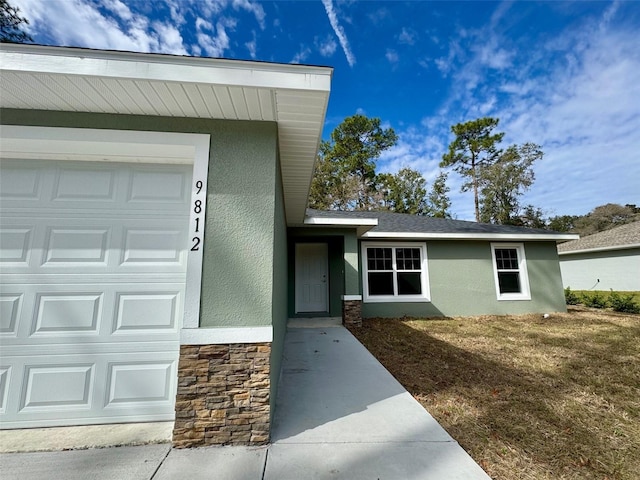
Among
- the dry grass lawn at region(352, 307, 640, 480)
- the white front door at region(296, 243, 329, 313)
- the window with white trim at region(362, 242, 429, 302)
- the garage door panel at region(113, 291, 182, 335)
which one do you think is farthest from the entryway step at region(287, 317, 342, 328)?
the garage door panel at region(113, 291, 182, 335)

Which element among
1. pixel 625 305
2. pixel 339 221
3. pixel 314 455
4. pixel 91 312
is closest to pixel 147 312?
pixel 91 312

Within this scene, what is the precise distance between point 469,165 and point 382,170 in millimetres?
7139

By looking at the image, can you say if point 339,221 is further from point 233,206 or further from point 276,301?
point 233,206

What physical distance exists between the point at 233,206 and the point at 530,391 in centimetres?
403

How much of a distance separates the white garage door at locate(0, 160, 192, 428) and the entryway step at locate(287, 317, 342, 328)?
14.6 feet

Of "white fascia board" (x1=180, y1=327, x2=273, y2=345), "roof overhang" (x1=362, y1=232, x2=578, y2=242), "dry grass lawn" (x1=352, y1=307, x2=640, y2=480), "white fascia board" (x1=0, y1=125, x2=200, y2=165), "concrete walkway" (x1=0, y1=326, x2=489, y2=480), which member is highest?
"roof overhang" (x1=362, y1=232, x2=578, y2=242)

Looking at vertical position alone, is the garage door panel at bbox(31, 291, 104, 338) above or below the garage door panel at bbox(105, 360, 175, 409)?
above

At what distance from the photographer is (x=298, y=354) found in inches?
172

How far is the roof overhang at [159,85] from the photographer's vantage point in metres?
1.88

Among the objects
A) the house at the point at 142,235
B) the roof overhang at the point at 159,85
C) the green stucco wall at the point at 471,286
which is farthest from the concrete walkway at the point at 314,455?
the green stucco wall at the point at 471,286

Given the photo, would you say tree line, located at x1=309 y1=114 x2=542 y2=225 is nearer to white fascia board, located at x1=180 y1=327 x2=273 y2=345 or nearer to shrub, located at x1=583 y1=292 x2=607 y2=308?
shrub, located at x1=583 y1=292 x2=607 y2=308

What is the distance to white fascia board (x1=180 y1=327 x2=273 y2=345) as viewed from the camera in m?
2.04

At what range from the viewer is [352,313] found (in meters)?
6.74

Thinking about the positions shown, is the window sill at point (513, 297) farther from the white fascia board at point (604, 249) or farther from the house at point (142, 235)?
the house at point (142, 235)
